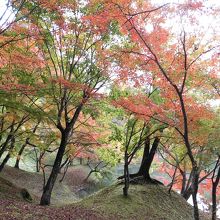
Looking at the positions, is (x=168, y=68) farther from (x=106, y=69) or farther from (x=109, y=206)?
(x=109, y=206)

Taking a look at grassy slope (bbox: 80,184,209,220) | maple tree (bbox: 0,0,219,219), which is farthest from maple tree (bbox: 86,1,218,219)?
grassy slope (bbox: 80,184,209,220)

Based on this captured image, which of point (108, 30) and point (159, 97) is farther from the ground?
point (108, 30)

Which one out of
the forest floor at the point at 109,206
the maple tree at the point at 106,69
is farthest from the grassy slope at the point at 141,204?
the maple tree at the point at 106,69

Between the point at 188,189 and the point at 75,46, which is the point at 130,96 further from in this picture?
the point at 188,189

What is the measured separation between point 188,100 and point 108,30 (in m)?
5.03

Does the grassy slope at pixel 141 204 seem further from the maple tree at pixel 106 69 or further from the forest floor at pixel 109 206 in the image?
the maple tree at pixel 106 69

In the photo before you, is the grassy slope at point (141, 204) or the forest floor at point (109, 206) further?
the grassy slope at point (141, 204)

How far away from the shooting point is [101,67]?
16078mm

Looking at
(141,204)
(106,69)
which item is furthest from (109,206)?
(106,69)

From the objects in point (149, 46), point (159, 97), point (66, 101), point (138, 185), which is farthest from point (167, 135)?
point (149, 46)

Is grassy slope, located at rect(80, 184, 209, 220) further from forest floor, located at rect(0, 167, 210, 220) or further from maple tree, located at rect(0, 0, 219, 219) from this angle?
maple tree, located at rect(0, 0, 219, 219)

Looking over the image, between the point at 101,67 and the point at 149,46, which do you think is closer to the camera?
the point at 149,46

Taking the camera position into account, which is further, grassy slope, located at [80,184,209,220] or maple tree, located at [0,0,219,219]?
grassy slope, located at [80,184,209,220]

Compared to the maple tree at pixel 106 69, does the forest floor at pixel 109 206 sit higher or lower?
lower
